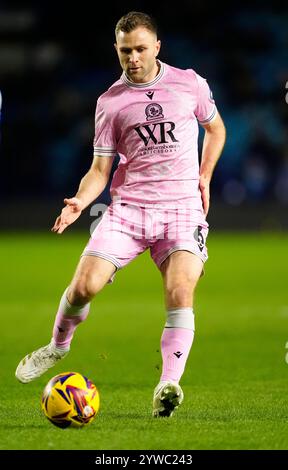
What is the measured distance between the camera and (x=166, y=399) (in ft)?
17.6

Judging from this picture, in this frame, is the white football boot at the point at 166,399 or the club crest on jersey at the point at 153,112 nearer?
the white football boot at the point at 166,399

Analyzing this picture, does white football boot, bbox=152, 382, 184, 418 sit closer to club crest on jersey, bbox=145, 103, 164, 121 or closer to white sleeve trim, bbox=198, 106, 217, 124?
club crest on jersey, bbox=145, 103, 164, 121

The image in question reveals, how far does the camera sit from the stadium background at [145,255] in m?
5.59

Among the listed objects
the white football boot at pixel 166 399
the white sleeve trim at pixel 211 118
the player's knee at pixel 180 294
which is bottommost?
the white football boot at pixel 166 399

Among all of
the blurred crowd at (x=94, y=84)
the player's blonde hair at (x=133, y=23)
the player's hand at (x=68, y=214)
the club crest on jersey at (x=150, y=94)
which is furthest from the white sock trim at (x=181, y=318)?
the blurred crowd at (x=94, y=84)

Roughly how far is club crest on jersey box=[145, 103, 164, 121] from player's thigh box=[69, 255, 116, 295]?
A: 887 millimetres

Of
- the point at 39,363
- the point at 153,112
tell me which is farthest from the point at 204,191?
the point at 39,363

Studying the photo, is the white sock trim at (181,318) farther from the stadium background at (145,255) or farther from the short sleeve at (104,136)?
the short sleeve at (104,136)

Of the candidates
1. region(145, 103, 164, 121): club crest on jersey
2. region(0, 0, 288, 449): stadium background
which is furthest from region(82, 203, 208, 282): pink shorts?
region(0, 0, 288, 449): stadium background

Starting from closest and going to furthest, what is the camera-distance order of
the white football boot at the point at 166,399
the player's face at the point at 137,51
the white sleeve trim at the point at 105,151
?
the white football boot at the point at 166,399 → the player's face at the point at 137,51 → the white sleeve trim at the point at 105,151

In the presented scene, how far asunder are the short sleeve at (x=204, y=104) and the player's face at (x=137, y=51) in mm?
350

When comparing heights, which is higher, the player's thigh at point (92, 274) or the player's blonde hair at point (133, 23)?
the player's blonde hair at point (133, 23)

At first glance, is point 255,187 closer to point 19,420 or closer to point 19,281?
point 19,281

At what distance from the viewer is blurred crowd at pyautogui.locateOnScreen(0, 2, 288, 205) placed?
2647 centimetres
